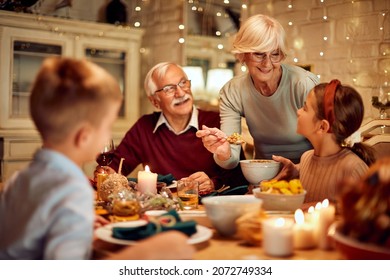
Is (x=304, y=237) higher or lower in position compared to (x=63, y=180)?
lower

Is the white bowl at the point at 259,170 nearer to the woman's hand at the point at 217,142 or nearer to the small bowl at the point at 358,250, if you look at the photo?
the woman's hand at the point at 217,142

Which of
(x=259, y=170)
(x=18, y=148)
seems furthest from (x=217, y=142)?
(x=18, y=148)

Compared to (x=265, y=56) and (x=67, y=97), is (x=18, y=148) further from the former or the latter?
(x=67, y=97)

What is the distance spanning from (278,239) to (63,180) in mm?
405

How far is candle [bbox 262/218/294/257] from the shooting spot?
0.95m

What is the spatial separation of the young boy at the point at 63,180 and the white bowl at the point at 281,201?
1.33 ft

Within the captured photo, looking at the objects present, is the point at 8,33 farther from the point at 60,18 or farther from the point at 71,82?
the point at 71,82

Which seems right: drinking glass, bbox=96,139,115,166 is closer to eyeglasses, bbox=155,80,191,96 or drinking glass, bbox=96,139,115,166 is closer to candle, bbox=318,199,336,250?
eyeglasses, bbox=155,80,191,96

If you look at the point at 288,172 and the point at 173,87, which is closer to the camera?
the point at 288,172

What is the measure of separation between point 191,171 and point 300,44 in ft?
4.60

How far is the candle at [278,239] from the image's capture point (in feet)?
3.12

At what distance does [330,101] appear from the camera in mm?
1456

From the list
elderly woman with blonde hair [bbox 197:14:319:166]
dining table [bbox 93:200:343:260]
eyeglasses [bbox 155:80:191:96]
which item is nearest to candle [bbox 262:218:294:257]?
dining table [bbox 93:200:343:260]

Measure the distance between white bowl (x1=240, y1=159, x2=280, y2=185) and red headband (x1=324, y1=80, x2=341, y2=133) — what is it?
23 cm
